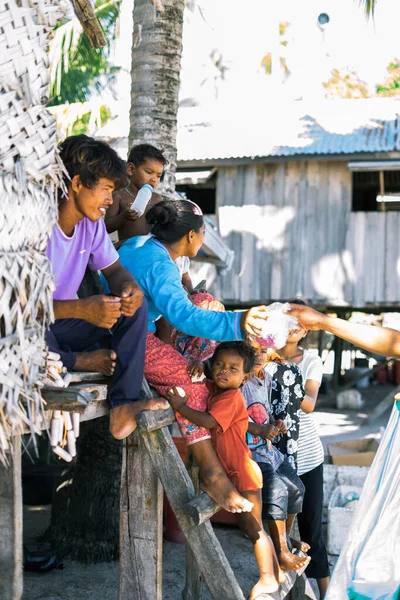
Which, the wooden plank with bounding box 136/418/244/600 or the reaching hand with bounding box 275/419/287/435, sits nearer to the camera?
the wooden plank with bounding box 136/418/244/600

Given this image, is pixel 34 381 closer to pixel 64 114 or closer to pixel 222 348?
pixel 222 348

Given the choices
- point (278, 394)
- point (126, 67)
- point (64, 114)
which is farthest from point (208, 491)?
point (126, 67)

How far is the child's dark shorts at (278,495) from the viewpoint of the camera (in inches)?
148

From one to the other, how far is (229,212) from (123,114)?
159 inches

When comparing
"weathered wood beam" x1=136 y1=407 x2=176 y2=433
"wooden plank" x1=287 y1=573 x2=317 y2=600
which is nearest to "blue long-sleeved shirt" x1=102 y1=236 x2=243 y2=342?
"weathered wood beam" x1=136 y1=407 x2=176 y2=433

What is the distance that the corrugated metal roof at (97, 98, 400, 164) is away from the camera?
14234mm

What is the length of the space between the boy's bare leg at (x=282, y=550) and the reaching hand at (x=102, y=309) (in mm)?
1552

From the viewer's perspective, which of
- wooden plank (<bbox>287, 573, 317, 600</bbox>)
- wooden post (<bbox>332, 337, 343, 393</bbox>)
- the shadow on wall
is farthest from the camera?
wooden post (<bbox>332, 337, 343, 393</bbox>)

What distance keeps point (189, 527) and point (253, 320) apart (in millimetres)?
965

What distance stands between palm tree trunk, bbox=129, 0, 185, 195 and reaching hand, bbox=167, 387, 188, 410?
9.30 ft

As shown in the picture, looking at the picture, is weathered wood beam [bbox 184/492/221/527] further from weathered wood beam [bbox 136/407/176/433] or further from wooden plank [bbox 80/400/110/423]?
wooden plank [bbox 80/400/110/423]

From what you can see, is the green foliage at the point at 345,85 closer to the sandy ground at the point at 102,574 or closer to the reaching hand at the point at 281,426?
the sandy ground at the point at 102,574

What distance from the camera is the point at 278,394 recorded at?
4391 millimetres

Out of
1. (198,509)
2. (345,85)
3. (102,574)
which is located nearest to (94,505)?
(102,574)
